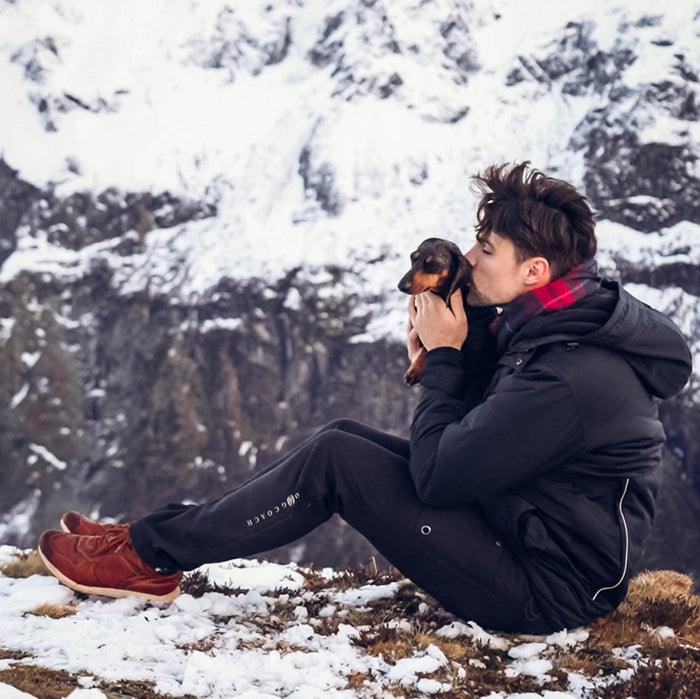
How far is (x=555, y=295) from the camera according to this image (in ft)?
13.9

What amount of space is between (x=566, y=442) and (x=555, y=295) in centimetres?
77

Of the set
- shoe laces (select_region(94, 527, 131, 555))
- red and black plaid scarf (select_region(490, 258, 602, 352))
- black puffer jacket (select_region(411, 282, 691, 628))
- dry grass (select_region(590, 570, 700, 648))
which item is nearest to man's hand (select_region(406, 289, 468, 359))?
black puffer jacket (select_region(411, 282, 691, 628))

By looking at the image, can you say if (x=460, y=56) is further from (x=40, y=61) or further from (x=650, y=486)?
(x=650, y=486)

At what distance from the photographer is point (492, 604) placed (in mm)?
4449

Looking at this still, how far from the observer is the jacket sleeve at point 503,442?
3.97 metres

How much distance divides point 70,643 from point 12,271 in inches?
4818

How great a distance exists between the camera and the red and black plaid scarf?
13.9 ft

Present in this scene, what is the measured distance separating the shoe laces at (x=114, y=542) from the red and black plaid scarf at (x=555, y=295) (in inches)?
101

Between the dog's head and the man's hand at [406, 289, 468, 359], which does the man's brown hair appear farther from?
the man's hand at [406, 289, 468, 359]

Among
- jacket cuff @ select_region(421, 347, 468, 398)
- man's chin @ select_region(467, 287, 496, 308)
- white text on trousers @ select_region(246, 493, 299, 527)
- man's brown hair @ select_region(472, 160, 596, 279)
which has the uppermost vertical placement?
man's brown hair @ select_region(472, 160, 596, 279)

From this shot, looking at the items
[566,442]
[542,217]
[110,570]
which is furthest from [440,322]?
[110,570]

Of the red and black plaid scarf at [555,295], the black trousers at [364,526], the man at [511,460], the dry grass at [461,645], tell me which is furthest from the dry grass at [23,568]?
the red and black plaid scarf at [555,295]

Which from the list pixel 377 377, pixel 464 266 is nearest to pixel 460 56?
pixel 377 377

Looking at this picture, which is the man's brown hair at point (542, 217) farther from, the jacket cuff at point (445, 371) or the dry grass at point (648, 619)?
the dry grass at point (648, 619)
